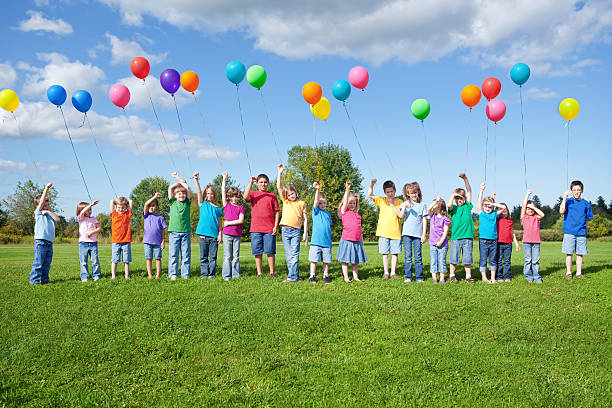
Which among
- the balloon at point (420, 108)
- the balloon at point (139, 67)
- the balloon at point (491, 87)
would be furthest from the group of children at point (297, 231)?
the balloon at point (139, 67)

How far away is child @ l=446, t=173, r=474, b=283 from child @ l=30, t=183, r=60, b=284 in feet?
27.7

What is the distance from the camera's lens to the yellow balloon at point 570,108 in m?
10.9

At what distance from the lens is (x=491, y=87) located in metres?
11.0

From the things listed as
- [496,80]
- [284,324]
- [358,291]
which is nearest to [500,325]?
[358,291]

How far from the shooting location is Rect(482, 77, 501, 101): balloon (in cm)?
1095

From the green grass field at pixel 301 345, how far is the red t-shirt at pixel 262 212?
50.8 inches

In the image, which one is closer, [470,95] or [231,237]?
[231,237]

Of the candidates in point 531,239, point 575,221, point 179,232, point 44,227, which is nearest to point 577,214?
point 575,221

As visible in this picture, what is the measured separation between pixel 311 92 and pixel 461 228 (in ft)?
15.8

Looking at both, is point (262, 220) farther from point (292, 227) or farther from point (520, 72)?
point (520, 72)

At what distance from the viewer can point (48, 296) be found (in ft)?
26.5

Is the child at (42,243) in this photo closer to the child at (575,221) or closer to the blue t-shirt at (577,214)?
the child at (575,221)

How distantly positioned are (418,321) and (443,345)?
82 centimetres

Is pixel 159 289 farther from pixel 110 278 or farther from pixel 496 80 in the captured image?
pixel 496 80
